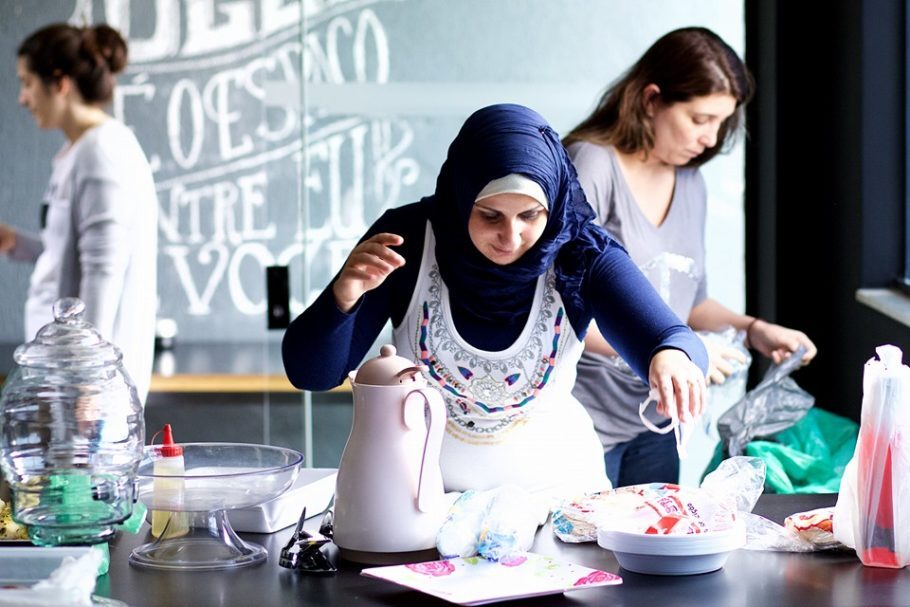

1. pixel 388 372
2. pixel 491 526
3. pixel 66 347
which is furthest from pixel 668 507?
pixel 66 347

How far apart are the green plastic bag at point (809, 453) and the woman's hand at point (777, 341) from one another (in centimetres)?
19

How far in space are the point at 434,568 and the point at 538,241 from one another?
523mm

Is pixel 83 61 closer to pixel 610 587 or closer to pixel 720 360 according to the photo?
pixel 720 360

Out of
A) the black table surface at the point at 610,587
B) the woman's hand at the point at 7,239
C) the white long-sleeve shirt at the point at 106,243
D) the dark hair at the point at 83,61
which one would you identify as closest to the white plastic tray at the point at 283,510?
the black table surface at the point at 610,587

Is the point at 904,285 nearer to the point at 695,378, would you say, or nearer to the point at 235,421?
the point at 695,378

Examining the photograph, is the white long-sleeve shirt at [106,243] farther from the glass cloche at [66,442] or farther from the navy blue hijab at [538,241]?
the glass cloche at [66,442]

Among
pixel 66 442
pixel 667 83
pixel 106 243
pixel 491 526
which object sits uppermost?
pixel 667 83

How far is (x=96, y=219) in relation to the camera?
2875 millimetres

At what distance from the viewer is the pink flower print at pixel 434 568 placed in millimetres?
1271

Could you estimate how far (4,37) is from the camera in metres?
3.63

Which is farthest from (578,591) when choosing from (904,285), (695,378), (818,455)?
(904,285)

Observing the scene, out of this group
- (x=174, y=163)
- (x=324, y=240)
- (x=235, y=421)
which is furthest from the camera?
(x=174, y=163)

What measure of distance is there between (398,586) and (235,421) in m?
2.11

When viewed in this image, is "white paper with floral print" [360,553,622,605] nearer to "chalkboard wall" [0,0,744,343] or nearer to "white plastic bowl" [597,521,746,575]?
"white plastic bowl" [597,521,746,575]
